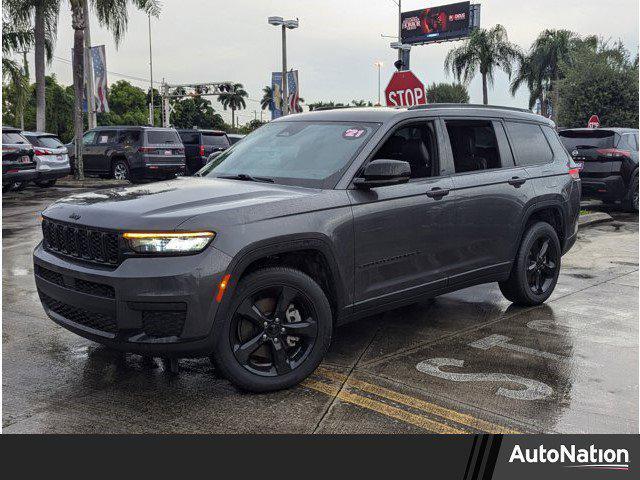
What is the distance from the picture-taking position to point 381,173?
14.9 feet

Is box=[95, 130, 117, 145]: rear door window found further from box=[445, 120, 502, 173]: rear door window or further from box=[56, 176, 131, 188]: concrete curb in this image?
box=[445, 120, 502, 173]: rear door window

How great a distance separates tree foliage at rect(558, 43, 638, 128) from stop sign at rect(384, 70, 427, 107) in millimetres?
18642

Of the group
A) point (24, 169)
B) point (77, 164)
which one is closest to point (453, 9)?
point (77, 164)

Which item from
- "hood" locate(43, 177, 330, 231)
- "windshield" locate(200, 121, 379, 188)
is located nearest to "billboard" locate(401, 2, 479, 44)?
"windshield" locate(200, 121, 379, 188)

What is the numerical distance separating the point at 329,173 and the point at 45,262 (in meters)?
1.92

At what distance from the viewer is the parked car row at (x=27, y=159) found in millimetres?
16188

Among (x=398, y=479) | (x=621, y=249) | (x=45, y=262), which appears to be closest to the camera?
(x=398, y=479)

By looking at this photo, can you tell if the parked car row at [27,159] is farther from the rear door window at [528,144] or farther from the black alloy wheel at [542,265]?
the black alloy wheel at [542,265]

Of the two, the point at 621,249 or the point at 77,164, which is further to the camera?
the point at 77,164

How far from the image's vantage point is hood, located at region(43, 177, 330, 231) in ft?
12.8

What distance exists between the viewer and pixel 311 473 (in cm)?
321

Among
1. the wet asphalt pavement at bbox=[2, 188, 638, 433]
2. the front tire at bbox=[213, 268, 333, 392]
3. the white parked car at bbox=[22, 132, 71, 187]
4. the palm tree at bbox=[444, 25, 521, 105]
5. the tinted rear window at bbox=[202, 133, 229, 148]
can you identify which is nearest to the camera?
the wet asphalt pavement at bbox=[2, 188, 638, 433]

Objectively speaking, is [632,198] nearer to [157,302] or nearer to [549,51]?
[157,302]

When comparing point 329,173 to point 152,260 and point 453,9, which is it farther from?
point 453,9
